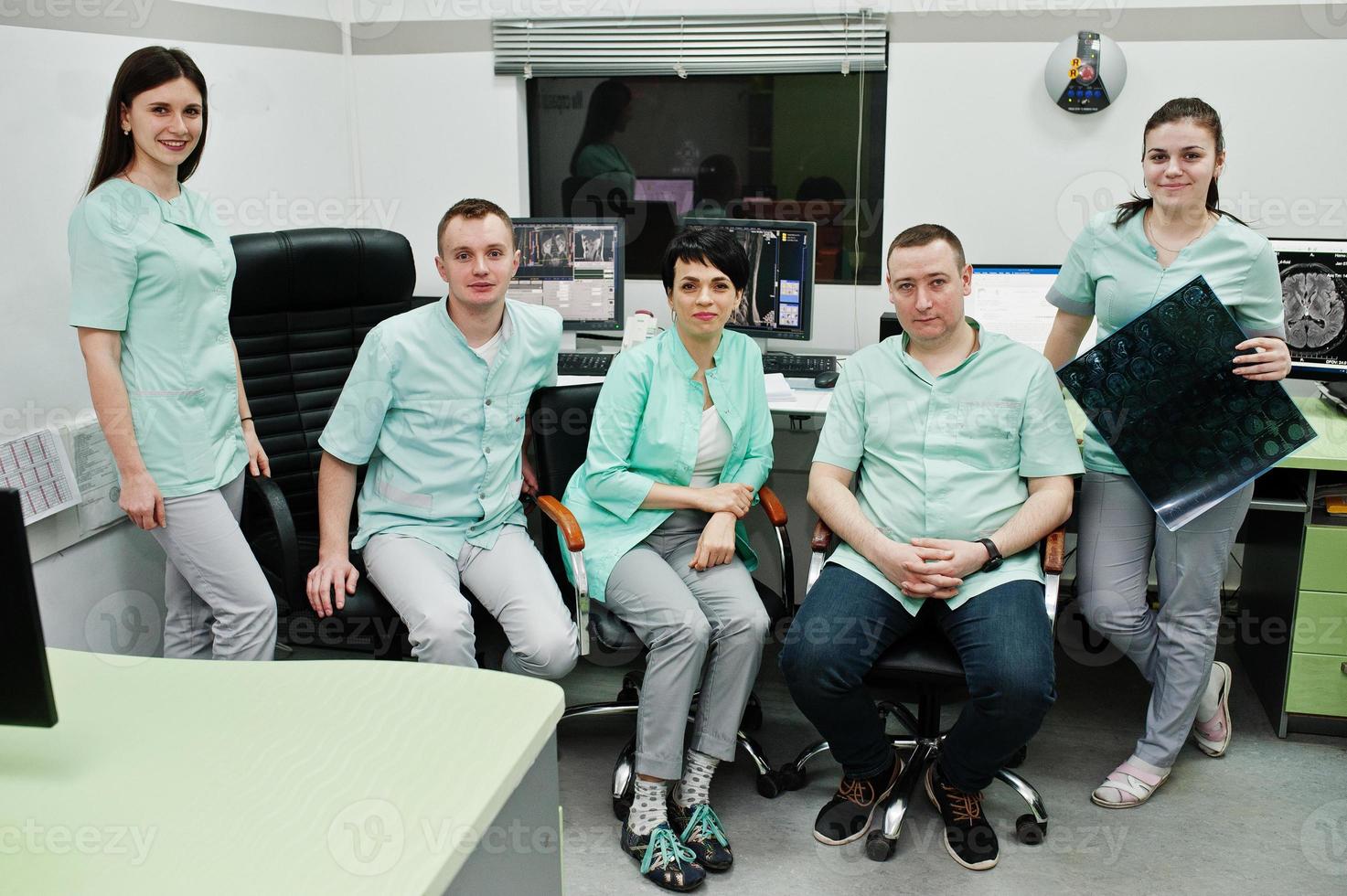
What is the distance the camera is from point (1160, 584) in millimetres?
2580

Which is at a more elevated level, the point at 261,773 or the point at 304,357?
the point at 304,357

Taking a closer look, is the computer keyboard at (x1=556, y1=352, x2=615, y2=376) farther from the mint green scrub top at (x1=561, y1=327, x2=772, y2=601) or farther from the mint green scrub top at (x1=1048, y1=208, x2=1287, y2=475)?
the mint green scrub top at (x1=1048, y1=208, x2=1287, y2=475)

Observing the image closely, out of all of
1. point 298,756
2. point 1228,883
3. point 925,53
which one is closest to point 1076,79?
point 925,53

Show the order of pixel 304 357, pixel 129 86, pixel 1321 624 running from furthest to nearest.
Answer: pixel 304 357, pixel 1321 624, pixel 129 86

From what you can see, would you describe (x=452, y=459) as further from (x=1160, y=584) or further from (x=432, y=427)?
(x=1160, y=584)

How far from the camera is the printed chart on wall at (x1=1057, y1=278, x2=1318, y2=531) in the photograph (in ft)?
7.84

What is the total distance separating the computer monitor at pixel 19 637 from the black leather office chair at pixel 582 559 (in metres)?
1.33

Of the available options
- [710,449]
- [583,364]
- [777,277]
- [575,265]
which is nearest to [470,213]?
[710,449]

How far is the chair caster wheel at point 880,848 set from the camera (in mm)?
2400

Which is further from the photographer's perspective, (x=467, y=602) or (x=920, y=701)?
(x=920, y=701)

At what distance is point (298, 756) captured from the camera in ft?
4.36

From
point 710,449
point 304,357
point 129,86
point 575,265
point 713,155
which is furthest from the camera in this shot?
point 713,155

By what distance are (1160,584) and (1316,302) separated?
948 millimetres

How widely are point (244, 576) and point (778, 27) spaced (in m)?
2.30
